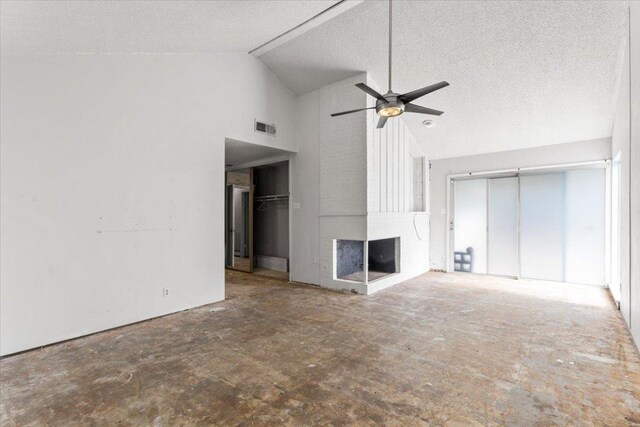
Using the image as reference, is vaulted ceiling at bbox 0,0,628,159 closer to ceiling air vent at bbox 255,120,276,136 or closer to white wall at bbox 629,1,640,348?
white wall at bbox 629,1,640,348

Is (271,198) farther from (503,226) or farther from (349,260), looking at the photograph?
(503,226)

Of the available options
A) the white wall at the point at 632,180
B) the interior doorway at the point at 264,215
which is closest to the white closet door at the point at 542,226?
the white wall at the point at 632,180

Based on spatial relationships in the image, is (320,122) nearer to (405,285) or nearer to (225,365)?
(405,285)

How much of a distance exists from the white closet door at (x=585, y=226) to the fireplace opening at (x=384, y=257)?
3379 mm

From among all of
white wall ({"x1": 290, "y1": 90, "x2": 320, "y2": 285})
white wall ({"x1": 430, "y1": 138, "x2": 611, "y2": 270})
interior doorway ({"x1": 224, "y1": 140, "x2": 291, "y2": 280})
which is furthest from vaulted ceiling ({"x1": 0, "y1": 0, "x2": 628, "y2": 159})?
interior doorway ({"x1": 224, "y1": 140, "x2": 291, "y2": 280})

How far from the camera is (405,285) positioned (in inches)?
238

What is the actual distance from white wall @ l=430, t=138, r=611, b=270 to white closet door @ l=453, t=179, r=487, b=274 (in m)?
0.31

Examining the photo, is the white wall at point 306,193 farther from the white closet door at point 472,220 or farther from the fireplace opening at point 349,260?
the white closet door at point 472,220

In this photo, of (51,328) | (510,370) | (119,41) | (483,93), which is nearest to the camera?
(510,370)

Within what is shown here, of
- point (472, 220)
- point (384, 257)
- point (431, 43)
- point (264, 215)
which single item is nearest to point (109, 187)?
point (264, 215)

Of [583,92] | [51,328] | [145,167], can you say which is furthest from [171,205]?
[583,92]

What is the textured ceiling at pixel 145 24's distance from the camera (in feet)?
8.43

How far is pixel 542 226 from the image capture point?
642 centimetres

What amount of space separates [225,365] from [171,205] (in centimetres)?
240
